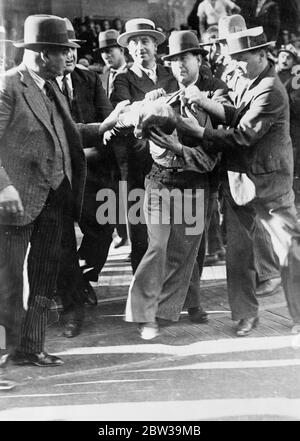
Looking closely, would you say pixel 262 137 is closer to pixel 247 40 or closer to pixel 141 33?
pixel 247 40

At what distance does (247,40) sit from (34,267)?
1.88 m

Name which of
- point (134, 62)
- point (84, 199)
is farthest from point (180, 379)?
point (134, 62)

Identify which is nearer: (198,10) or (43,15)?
(43,15)

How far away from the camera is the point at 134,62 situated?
14.0 feet

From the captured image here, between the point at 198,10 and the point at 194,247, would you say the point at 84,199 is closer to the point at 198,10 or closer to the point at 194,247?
the point at 194,247

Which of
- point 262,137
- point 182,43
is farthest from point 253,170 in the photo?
point 182,43

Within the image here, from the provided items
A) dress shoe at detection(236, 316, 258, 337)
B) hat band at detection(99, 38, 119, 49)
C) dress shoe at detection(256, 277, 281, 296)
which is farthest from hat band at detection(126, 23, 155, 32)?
dress shoe at detection(236, 316, 258, 337)

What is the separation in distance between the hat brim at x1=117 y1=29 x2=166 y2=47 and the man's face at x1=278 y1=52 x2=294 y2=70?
77 cm

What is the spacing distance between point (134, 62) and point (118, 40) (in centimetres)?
18

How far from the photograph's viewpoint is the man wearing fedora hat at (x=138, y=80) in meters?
4.13

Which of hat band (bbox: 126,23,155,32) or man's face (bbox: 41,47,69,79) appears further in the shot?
hat band (bbox: 126,23,155,32)

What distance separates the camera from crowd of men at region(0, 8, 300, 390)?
3.94m

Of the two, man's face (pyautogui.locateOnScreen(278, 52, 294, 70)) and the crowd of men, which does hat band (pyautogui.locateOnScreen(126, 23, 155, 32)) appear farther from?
man's face (pyautogui.locateOnScreen(278, 52, 294, 70))

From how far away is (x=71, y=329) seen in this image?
4.21 metres
